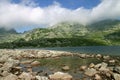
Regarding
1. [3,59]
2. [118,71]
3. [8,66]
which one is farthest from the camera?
[3,59]

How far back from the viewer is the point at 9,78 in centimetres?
3103

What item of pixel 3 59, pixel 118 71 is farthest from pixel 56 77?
pixel 3 59

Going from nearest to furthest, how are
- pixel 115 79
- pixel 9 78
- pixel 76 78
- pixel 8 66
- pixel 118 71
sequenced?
pixel 9 78 < pixel 115 79 < pixel 76 78 < pixel 118 71 < pixel 8 66

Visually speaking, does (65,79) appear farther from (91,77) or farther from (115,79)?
(115,79)

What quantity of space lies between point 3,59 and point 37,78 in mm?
27674

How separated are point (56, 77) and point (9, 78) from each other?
7.81m

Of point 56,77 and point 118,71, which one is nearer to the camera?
point 56,77

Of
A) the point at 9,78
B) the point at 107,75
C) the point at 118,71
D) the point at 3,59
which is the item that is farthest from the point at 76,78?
the point at 3,59

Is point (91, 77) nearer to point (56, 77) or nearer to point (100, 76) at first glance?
point (100, 76)

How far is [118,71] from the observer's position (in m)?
38.8

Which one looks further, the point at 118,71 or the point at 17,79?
the point at 118,71

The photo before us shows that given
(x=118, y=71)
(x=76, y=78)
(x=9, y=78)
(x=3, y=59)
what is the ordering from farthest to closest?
(x=3, y=59) → (x=118, y=71) → (x=76, y=78) → (x=9, y=78)

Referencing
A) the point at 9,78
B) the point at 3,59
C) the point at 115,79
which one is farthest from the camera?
the point at 3,59

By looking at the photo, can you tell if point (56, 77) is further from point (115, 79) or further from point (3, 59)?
point (3, 59)
